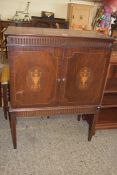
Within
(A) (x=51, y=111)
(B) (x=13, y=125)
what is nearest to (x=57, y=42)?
(A) (x=51, y=111)

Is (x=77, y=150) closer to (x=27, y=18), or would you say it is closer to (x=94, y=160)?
(x=94, y=160)

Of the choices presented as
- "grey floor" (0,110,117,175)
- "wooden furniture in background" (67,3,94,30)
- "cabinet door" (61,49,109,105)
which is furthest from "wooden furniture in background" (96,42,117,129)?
"wooden furniture in background" (67,3,94,30)

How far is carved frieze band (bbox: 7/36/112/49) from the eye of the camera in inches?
49.3

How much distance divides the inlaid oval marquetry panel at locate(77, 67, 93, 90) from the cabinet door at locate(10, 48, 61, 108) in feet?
0.66

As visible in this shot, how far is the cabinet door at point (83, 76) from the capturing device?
4.69 feet

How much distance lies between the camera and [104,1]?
2920mm

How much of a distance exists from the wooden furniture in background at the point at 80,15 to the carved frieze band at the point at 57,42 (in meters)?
1.66

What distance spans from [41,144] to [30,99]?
58 cm

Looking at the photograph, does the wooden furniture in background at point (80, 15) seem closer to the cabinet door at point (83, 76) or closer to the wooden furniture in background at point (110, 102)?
the wooden furniture in background at point (110, 102)

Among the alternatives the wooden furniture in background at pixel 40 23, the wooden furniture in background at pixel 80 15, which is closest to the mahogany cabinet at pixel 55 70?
the wooden furniture in background at pixel 40 23

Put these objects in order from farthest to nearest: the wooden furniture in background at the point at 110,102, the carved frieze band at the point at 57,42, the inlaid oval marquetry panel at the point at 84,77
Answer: the wooden furniture in background at the point at 110,102 → the inlaid oval marquetry panel at the point at 84,77 → the carved frieze band at the point at 57,42

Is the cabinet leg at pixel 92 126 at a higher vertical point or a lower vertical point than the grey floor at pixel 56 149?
higher

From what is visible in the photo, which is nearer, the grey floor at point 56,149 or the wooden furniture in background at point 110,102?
the grey floor at point 56,149

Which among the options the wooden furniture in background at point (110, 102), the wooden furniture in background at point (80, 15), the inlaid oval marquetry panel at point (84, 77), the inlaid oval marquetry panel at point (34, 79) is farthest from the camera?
the wooden furniture in background at point (80, 15)
